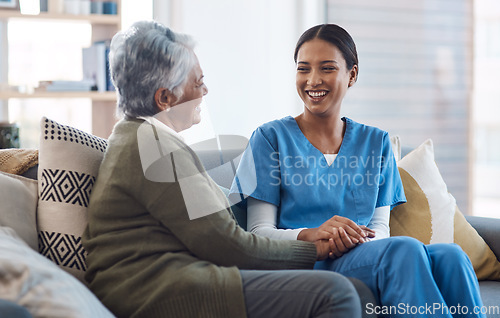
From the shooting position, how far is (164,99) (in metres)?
1.44

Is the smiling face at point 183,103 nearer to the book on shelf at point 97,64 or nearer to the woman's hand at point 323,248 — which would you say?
the woman's hand at point 323,248

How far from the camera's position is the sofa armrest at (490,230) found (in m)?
1.95

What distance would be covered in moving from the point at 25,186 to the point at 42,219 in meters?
0.10

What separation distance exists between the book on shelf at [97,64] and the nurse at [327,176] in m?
1.63

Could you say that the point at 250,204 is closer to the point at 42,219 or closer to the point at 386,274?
the point at 386,274

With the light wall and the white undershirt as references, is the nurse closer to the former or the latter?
the white undershirt

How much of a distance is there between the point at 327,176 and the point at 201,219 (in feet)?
1.91

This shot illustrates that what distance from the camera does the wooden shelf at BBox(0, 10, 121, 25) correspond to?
304cm

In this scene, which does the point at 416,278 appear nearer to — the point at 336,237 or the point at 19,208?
the point at 336,237

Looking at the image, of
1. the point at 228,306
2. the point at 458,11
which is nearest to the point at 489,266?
the point at 228,306

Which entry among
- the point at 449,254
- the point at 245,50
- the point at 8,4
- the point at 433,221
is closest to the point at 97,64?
the point at 8,4

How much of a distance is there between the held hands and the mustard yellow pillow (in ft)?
1.51

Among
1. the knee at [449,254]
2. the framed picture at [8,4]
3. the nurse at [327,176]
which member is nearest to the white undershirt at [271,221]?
the nurse at [327,176]

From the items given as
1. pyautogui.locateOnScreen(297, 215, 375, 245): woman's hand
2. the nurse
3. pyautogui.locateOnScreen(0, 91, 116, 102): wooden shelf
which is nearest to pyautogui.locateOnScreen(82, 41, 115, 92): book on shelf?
pyautogui.locateOnScreen(0, 91, 116, 102): wooden shelf
